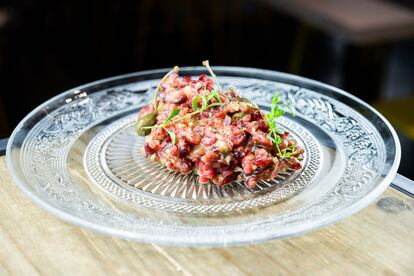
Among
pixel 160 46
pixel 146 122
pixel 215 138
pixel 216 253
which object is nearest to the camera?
pixel 216 253

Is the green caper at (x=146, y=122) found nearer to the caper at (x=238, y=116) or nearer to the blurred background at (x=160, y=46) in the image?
the caper at (x=238, y=116)

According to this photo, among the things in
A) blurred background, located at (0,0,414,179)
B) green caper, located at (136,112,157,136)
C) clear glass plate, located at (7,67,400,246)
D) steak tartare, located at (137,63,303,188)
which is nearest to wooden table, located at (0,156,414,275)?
clear glass plate, located at (7,67,400,246)

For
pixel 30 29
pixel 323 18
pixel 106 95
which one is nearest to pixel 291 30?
pixel 323 18

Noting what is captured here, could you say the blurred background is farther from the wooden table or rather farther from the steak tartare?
the wooden table

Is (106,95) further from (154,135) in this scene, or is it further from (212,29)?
(212,29)

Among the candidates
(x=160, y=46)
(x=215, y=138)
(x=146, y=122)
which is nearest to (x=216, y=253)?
(x=215, y=138)

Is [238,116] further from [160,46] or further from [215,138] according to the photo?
[160,46]

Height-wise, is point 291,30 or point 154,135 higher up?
point 154,135
